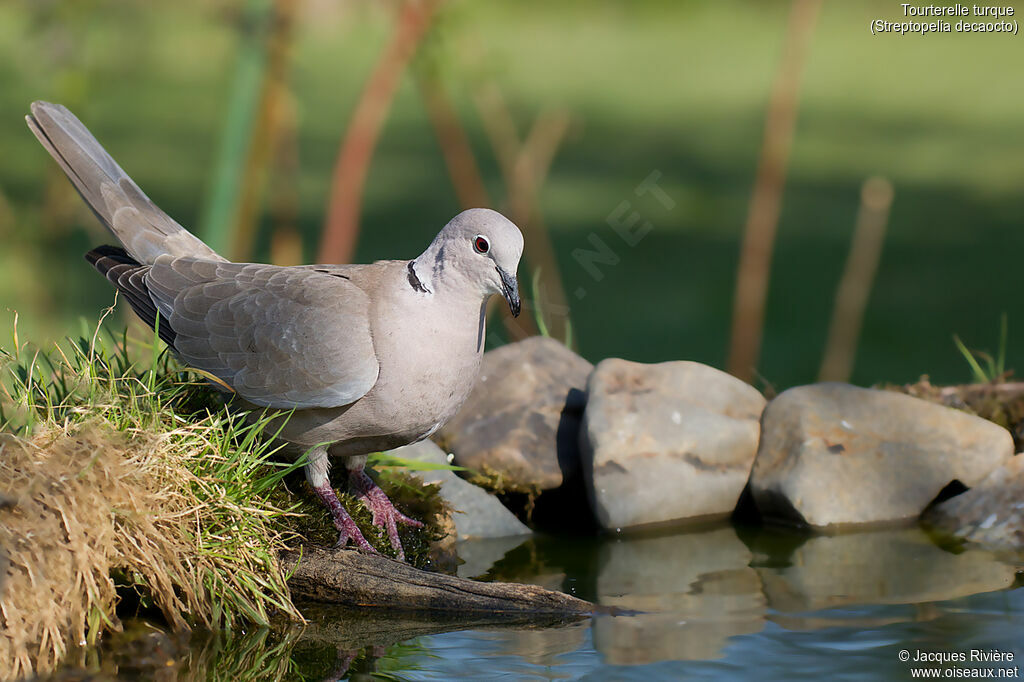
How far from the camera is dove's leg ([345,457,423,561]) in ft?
13.6

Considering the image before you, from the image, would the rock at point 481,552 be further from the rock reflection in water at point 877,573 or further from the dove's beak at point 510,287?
the dove's beak at point 510,287

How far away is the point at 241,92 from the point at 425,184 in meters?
9.63

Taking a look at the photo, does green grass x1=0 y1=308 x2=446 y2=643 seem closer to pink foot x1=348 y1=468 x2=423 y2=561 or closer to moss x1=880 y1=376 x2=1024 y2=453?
pink foot x1=348 y1=468 x2=423 y2=561

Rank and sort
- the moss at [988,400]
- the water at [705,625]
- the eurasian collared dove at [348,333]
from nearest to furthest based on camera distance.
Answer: the water at [705,625], the eurasian collared dove at [348,333], the moss at [988,400]

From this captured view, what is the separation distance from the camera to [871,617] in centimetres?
375

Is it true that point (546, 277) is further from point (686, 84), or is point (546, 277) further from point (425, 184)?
point (686, 84)

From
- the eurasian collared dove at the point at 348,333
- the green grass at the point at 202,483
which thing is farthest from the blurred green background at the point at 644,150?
the green grass at the point at 202,483

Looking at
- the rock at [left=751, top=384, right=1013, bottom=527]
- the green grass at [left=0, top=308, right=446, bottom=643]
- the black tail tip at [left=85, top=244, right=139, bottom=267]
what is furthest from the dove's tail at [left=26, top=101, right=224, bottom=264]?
the rock at [left=751, top=384, right=1013, bottom=527]

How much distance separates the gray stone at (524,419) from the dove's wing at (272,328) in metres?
1.23

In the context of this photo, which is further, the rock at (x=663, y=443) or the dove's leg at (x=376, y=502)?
the rock at (x=663, y=443)

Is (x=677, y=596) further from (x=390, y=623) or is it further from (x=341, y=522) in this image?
(x=341, y=522)

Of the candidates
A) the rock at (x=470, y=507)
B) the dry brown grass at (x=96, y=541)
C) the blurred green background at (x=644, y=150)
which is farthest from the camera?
the blurred green background at (x=644, y=150)

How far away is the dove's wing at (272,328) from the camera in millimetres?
3727

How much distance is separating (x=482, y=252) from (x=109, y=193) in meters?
1.64
